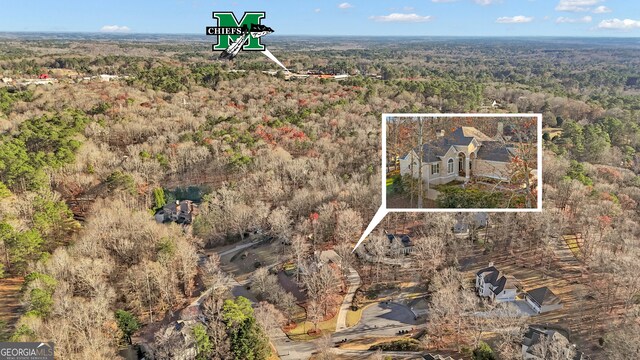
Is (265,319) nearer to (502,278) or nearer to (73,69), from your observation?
(502,278)

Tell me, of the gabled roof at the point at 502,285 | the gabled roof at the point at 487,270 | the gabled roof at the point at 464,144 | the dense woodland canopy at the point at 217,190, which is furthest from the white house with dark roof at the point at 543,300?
the gabled roof at the point at 464,144

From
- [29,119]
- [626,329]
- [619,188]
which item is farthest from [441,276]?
[29,119]

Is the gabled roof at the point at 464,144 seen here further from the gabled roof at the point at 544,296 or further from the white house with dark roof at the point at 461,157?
the gabled roof at the point at 544,296

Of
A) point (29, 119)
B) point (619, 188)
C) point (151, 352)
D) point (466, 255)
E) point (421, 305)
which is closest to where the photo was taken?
point (151, 352)

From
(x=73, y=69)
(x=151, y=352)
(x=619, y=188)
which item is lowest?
(x=151, y=352)

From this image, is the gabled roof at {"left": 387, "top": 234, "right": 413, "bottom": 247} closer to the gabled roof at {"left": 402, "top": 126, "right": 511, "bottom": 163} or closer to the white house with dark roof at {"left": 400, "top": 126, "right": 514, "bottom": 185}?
the white house with dark roof at {"left": 400, "top": 126, "right": 514, "bottom": 185}

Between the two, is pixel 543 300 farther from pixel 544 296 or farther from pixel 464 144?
pixel 464 144

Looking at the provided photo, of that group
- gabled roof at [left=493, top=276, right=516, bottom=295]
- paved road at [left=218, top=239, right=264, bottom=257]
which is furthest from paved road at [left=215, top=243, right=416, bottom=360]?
paved road at [left=218, top=239, right=264, bottom=257]
